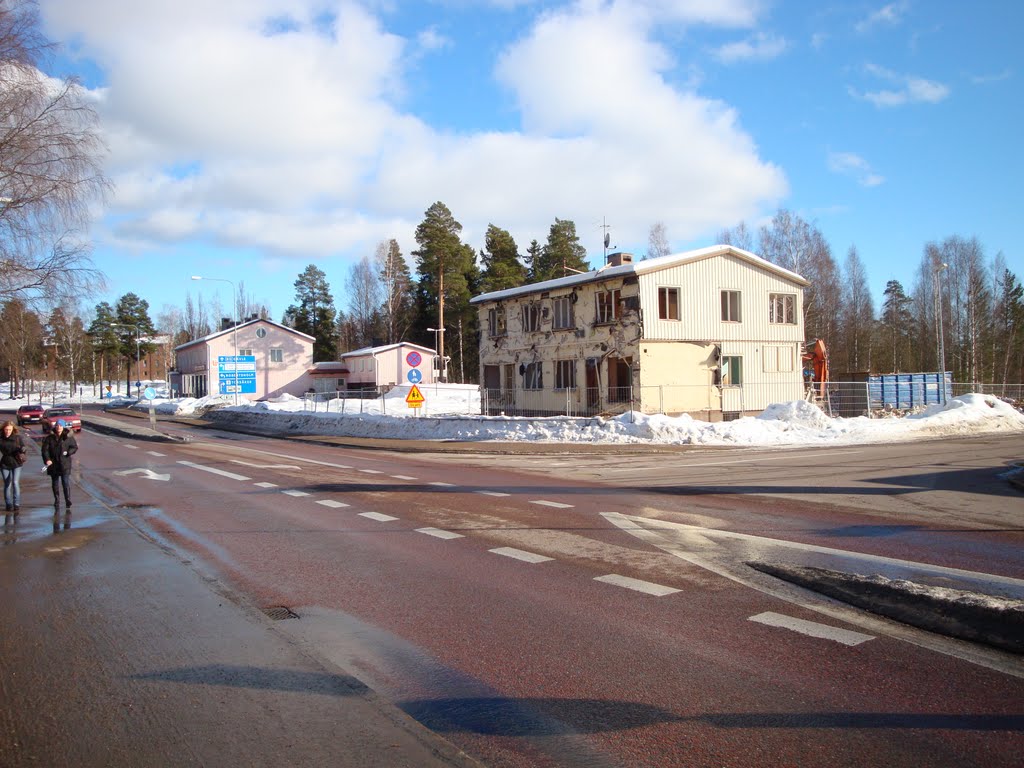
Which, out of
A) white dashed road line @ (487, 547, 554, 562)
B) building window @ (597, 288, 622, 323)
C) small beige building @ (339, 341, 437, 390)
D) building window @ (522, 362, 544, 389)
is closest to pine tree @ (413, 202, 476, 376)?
small beige building @ (339, 341, 437, 390)

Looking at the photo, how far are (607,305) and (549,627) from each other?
91.4 feet

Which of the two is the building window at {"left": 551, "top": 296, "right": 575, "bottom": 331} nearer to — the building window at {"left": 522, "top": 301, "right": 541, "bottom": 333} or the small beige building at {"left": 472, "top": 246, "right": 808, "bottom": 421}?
the small beige building at {"left": 472, "top": 246, "right": 808, "bottom": 421}

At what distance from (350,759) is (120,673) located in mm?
2259

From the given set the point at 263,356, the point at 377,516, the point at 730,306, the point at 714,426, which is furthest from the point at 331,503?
the point at 263,356

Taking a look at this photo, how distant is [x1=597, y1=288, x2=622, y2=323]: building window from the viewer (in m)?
32.7

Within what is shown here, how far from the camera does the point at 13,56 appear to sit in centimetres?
1703

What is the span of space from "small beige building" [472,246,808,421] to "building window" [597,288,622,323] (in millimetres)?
44

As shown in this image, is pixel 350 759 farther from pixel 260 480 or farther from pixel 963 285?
pixel 963 285

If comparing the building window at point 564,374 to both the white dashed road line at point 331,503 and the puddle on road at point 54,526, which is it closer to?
the white dashed road line at point 331,503

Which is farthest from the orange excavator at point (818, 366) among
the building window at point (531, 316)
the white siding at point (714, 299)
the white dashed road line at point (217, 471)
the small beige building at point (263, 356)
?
the small beige building at point (263, 356)

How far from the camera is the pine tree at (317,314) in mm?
91625

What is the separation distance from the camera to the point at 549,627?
604cm

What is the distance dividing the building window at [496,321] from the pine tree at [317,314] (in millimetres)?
55373

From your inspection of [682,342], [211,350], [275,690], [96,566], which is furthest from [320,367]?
[275,690]
